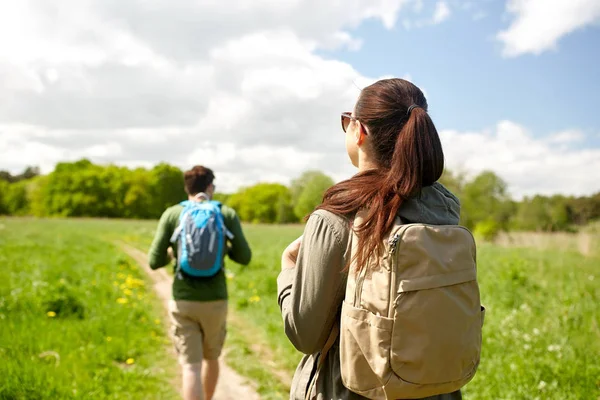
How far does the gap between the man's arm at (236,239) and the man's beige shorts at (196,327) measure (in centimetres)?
40

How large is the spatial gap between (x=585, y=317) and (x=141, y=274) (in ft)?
31.9

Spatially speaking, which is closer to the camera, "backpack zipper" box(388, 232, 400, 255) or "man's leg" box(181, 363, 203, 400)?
"backpack zipper" box(388, 232, 400, 255)

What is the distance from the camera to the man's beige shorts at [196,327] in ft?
13.2

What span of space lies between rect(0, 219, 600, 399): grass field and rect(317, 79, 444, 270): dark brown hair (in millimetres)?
3327

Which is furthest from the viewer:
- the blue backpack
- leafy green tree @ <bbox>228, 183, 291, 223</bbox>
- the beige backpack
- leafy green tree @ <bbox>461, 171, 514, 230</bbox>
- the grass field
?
leafy green tree @ <bbox>228, 183, 291, 223</bbox>

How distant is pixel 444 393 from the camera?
186 centimetres

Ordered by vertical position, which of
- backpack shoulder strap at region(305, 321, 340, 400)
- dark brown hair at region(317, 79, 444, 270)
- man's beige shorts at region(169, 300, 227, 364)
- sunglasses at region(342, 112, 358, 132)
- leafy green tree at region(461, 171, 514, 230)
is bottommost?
man's beige shorts at region(169, 300, 227, 364)

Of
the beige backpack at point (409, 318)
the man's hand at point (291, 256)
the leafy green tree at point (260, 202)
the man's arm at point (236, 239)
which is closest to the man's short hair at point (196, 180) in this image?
the man's arm at point (236, 239)

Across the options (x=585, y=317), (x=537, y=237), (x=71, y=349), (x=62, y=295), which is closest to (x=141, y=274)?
(x=62, y=295)

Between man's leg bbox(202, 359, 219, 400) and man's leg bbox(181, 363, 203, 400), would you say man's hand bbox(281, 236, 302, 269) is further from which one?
man's leg bbox(202, 359, 219, 400)

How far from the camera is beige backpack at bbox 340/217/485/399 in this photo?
5.56ft

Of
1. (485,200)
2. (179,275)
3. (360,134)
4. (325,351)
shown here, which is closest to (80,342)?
(179,275)

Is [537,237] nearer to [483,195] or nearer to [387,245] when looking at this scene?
[387,245]

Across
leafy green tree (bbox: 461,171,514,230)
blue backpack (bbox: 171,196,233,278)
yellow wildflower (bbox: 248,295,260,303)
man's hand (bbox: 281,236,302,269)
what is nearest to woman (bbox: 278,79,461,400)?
man's hand (bbox: 281,236,302,269)
